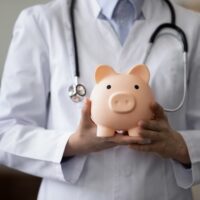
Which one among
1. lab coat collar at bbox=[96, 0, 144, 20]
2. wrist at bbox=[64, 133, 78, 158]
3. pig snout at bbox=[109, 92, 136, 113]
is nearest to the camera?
pig snout at bbox=[109, 92, 136, 113]

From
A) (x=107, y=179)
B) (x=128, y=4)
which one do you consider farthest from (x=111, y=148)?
(x=128, y=4)

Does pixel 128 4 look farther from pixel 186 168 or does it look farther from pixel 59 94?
pixel 186 168

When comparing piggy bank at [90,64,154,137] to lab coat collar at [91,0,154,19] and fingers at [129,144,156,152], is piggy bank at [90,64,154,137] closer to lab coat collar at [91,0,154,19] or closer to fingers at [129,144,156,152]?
fingers at [129,144,156,152]

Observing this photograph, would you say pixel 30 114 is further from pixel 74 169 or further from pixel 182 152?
pixel 182 152

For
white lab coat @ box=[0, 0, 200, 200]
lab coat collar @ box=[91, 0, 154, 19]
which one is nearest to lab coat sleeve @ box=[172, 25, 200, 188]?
white lab coat @ box=[0, 0, 200, 200]

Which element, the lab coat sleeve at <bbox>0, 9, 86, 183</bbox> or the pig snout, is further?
the lab coat sleeve at <bbox>0, 9, 86, 183</bbox>

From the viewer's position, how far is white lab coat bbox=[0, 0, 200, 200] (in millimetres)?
709

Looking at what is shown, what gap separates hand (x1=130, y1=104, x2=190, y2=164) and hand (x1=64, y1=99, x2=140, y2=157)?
31mm

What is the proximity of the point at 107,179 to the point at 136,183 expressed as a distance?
5cm

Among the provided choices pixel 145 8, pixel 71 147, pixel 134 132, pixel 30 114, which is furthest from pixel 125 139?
pixel 145 8

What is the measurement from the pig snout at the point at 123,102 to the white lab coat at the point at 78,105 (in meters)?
0.17

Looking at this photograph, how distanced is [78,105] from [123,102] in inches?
7.2

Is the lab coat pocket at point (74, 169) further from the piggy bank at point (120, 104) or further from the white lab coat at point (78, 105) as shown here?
the piggy bank at point (120, 104)

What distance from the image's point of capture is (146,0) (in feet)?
2.74
